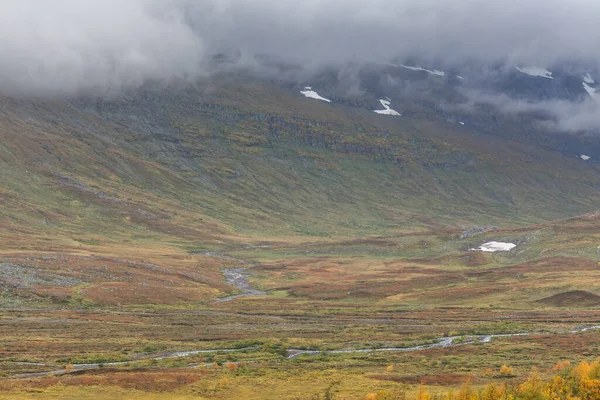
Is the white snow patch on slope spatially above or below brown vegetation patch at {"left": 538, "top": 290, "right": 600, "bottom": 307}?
above

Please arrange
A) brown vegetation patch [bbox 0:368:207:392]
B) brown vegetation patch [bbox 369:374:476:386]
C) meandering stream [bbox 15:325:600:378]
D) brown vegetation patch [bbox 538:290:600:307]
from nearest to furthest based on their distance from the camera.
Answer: brown vegetation patch [bbox 0:368:207:392] → brown vegetation patch [bbox 369:374:476:386] → meandering stream [bbox 15:325:600:378] → brown vegetation patch [bbox 538:290:600:307]

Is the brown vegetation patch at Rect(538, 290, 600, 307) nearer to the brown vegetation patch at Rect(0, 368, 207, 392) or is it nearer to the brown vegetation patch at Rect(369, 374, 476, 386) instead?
the brown vegetation patch at Rect(369, 374, 476, 386)

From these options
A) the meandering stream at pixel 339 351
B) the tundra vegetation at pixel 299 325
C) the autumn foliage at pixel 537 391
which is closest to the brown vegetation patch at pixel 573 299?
the tundra vegetation at pixel 299 325

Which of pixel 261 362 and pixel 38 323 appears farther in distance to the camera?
pixel 38 323

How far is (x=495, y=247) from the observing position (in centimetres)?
19350

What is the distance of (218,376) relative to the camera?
56438mm

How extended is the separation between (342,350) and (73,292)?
198 feet

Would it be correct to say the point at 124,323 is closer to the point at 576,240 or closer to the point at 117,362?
the point at 117,362

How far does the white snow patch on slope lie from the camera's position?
7510 inches

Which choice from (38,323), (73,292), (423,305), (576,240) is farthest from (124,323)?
(576,240)

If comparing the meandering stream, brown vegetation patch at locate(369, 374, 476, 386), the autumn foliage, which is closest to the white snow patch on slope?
the meandering stream

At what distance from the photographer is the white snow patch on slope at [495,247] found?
191 meters

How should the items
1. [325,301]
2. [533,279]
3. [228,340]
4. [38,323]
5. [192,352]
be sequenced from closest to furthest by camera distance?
[192,352]
[228,340]
[38,323]
[325,301]
[533,279]

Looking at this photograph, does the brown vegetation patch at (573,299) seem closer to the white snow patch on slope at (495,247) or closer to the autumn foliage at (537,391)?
the autumn foliage at (537,391)
